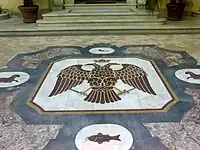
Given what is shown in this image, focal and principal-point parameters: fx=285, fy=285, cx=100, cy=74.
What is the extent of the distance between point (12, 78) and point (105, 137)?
1741mm

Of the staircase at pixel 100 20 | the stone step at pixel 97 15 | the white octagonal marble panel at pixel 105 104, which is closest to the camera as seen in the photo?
the white octagonal marble panel at pixel 105 104

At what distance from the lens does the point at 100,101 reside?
2828 millimetres

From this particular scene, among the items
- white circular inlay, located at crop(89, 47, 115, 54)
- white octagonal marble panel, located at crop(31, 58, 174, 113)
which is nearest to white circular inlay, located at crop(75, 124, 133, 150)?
white octagonal marble panel, located at crop(31, 58, 174, 113)

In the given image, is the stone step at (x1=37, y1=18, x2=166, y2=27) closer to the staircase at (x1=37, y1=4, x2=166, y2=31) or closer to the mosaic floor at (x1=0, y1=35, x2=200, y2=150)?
the staircase at (x1=37, y1=4, x2=166, y2=31)

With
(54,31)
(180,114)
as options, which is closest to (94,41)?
(54,31)

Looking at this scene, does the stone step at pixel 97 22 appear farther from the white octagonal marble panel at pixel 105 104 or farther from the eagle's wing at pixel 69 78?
the white octagonal marble panel at pixel 105 104

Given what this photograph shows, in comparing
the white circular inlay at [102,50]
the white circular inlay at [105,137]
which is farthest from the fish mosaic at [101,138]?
the white circular inlay at [102,50]

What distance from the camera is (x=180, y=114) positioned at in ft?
8.37

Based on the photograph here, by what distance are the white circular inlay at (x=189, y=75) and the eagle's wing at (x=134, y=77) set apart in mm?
427

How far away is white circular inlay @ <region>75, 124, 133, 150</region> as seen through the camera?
6.77 ft

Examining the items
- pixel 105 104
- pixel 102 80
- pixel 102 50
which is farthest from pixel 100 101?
pixel 102 50

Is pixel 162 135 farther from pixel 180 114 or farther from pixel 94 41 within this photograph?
pixel 94 41

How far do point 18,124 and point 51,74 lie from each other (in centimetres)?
124

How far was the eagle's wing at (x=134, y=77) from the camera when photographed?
314 cm
